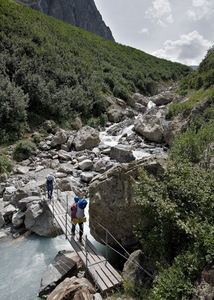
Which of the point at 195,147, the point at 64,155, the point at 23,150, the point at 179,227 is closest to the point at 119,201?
the point at 179,227

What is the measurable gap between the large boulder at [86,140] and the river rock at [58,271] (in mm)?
13146

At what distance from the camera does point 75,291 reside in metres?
5.25

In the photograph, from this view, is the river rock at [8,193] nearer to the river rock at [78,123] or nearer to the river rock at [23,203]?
the river rock at [23,203]

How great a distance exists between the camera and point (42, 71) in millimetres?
26000

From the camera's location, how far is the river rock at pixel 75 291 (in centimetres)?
497

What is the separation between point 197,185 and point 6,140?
59.4 feet

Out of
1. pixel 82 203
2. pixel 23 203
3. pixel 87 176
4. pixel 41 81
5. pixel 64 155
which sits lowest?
pixel 23 203

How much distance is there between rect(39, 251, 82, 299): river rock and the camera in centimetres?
634

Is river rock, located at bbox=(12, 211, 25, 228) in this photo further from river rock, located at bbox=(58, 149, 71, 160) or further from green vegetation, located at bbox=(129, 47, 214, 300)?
river rock, located at bbox=(58, 149, 71, 160)

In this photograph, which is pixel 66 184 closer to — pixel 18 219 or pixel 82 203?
pixel 18 219

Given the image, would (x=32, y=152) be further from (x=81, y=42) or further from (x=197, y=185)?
(x=81, y=42)

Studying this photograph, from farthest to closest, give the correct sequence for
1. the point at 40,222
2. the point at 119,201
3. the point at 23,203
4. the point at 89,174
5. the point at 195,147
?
the point at 89,174 < the point at 23,203 < the point at 40,222 < the point at 195,147 < the point at 119,201

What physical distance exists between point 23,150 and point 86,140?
6.63 metres

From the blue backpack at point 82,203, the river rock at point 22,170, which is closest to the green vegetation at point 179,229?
the blue backpack at point 82,203
